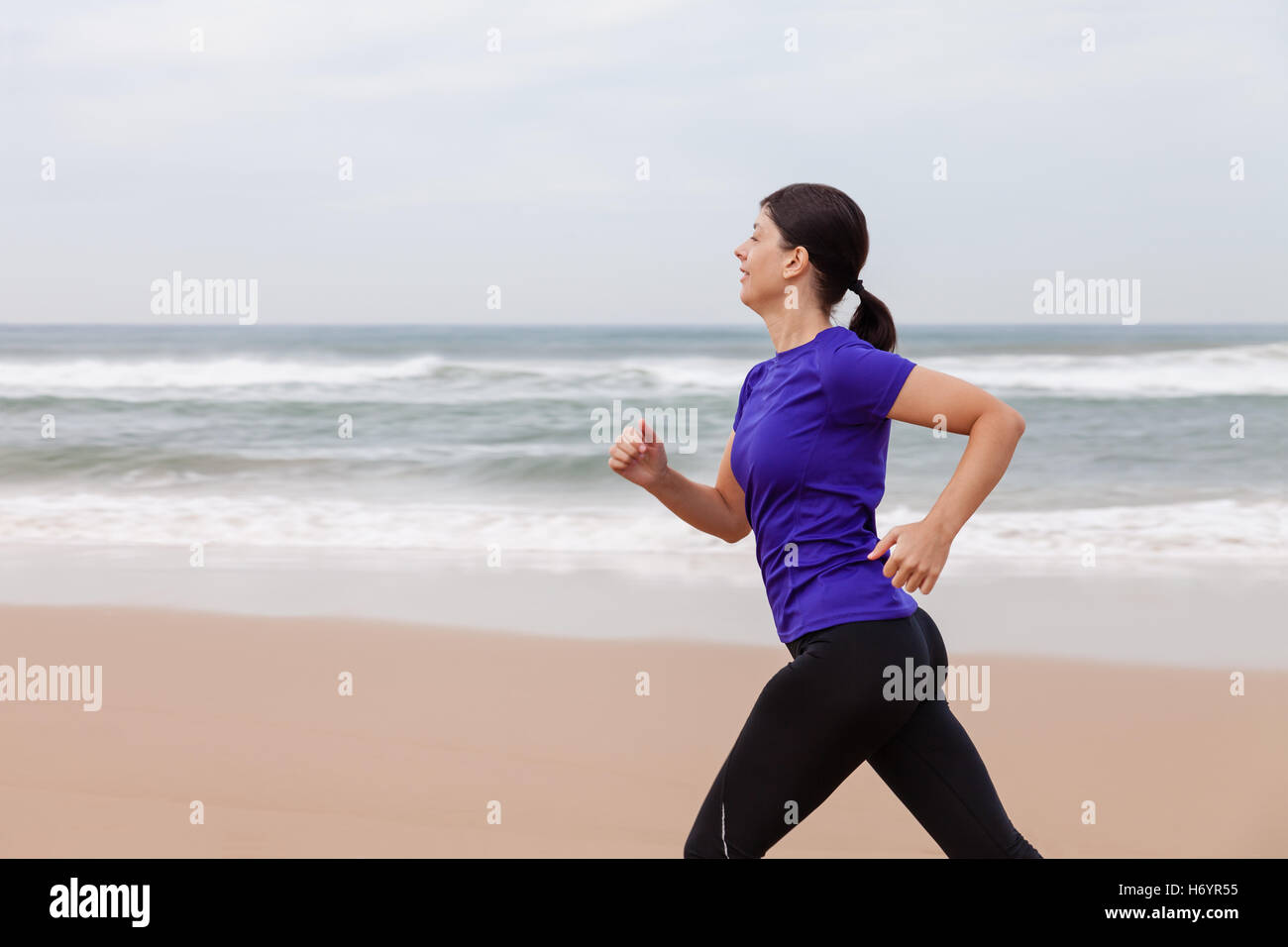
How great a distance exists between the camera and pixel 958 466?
2.12 metres

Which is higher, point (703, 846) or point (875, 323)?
point (875, 323)

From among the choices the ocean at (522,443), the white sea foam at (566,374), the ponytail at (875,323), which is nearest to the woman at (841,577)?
the ponytail at (875,323)

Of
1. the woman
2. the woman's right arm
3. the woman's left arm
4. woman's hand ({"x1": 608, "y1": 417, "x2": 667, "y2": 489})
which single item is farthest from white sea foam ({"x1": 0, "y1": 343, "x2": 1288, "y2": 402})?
the woman's left arm

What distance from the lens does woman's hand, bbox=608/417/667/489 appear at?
2496mm

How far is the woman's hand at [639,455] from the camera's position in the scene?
8.19ft

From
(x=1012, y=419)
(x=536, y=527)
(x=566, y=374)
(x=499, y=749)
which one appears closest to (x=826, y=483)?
(x=1012, y=419)

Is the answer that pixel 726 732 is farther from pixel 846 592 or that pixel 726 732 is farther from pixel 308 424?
pixel 308 424

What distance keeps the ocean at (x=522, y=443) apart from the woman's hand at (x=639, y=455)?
603 cm

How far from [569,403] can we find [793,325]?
16303mm

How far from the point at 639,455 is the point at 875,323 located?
57 centimetres

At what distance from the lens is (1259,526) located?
9.95 metres

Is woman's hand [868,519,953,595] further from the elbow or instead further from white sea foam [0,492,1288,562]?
white sea foam [0,492,1288,562]

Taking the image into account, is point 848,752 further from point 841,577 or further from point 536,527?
point 536,527
